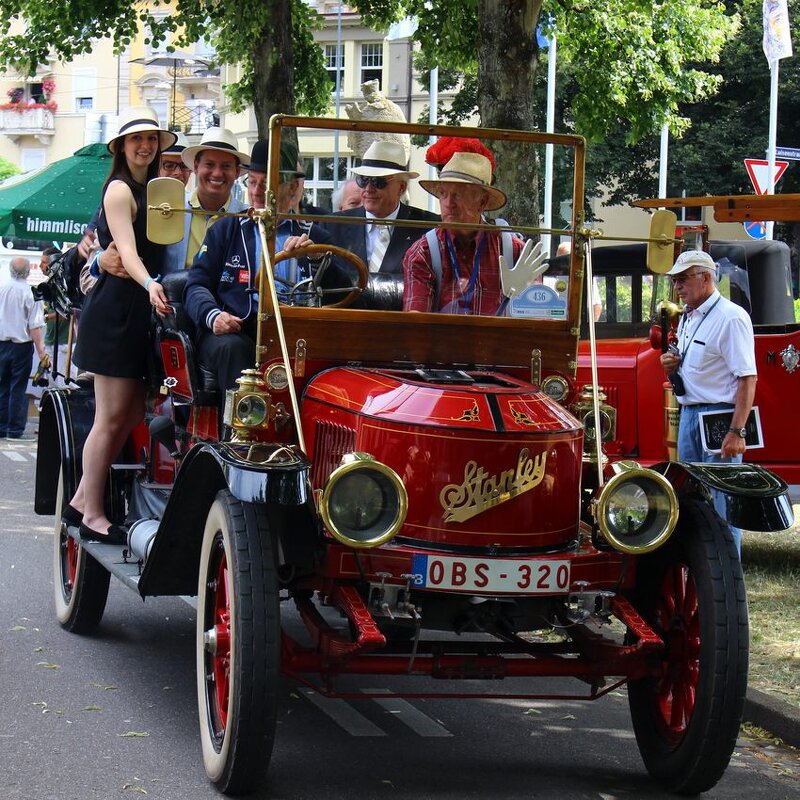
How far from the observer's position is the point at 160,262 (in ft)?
23.2

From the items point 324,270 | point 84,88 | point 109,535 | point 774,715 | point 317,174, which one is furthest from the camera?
point 84,88

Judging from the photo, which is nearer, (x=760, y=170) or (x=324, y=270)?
(x=324, y=270)

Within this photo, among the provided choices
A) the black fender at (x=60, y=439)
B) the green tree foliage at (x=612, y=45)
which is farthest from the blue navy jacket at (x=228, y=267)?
the green tree foliage at (x=612, y=45)

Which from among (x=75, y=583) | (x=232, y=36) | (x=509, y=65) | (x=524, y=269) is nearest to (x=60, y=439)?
(x=75, y=583)

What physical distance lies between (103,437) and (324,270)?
5.87 ft

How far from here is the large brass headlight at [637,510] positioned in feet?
15.5

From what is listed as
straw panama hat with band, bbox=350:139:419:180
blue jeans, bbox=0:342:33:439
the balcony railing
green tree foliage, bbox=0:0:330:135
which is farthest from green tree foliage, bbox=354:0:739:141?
the balcony railing

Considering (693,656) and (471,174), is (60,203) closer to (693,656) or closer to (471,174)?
(471,174)

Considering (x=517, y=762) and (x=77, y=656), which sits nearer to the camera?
(x=517, y=762)

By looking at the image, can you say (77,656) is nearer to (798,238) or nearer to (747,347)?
(747,347)

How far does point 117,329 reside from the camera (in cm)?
665

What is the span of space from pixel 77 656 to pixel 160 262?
1945mm

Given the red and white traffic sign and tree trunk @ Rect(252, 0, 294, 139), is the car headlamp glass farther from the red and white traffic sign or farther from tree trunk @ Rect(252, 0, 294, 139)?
tree trunk @ Rect(252, 0, 294, 139)

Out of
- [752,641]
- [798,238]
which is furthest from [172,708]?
[798,238]
